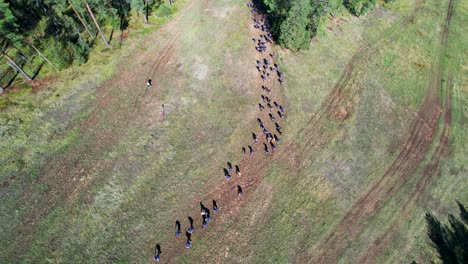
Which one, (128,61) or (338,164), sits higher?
(128,61)

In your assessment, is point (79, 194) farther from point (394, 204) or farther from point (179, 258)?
point (394, 204)

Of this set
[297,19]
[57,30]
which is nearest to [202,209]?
[297,19]

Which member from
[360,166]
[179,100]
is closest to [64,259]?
[179,100]

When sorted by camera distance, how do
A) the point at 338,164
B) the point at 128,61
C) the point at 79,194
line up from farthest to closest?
1. the point at 128,61
2. the point at 338,164
3. the point at 79,194

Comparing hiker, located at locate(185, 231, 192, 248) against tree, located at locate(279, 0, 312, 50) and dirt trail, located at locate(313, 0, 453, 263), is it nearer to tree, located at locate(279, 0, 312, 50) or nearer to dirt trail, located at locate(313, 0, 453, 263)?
dirt trail, located at locate(313, 0, 453, 263)

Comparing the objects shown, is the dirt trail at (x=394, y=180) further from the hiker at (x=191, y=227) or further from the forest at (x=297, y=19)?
the forest at (x=297, y=19)

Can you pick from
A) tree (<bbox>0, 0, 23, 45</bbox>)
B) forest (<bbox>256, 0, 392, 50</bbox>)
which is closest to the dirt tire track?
forest (<bbox>256, 0, 392, 50</bbox>)
